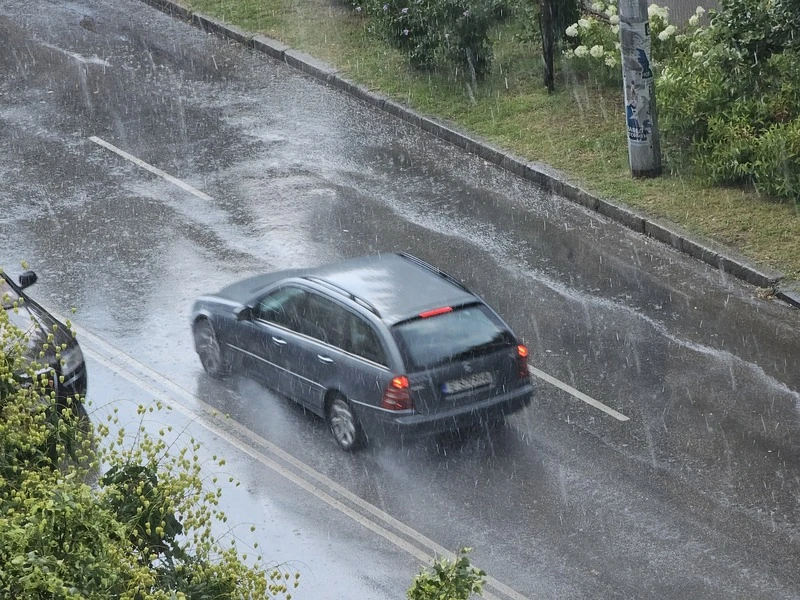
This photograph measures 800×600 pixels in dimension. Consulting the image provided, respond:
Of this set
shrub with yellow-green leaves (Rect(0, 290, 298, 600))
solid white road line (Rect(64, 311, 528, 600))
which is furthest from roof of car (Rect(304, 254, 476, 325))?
shrub with yellow-green leaves (Rect(0, 290, 298, 600))

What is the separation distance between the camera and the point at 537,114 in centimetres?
1847

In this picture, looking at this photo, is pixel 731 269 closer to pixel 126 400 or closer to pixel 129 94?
A: pixel 126 400

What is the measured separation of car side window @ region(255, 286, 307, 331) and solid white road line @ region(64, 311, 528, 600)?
0.99m

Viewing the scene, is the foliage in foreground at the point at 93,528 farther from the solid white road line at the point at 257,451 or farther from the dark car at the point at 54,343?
the dark car at the point at 54,343

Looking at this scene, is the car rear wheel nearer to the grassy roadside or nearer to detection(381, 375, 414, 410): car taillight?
detection(381, 375, 414, 410): car taillight

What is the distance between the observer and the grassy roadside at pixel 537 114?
15.2m

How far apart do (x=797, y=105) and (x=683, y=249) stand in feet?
8.72

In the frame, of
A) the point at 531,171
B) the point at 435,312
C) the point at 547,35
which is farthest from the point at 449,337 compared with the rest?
the point at 547,35

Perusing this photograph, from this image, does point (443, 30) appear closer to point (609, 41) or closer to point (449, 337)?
point (609, 41)

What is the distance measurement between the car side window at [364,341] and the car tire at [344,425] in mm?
467

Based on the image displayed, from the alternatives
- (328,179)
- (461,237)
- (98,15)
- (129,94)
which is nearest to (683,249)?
(461,237)

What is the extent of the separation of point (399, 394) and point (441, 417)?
17.0 inches

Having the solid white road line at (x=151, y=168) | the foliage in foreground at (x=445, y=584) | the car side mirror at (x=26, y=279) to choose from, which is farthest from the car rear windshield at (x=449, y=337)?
the solid white road line at (x=151, y=168)

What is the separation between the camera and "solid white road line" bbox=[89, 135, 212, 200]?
1659cm
